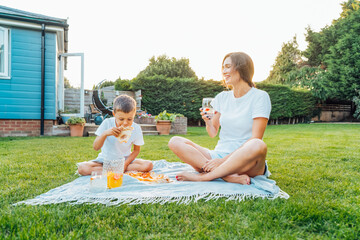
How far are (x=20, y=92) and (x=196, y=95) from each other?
843cm

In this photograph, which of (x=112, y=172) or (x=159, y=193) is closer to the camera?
(x=159, y=193)

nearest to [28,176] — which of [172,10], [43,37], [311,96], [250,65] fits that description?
[250,65]

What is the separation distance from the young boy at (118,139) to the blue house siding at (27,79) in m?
5.17

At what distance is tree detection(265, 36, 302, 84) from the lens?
2572 cm

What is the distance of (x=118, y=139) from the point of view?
7.57ft

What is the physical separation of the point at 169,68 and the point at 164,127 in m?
20.1

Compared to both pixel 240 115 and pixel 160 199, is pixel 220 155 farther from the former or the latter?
pixel 160 199

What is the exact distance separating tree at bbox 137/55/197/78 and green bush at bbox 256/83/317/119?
14.0 m

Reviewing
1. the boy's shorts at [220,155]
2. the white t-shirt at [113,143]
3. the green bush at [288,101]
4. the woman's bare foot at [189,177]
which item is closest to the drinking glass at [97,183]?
the white t-shirt at [113,143]

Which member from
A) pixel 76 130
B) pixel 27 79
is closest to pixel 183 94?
pixel 76 130

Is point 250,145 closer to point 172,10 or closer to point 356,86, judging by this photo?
point 172,10

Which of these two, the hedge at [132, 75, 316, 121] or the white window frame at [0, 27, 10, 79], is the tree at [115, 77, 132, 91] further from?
the white window frame at [0, 27, 10, 79]

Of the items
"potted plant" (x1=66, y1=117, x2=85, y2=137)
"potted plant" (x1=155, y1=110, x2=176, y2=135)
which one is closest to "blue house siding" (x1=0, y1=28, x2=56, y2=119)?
"potted plant" (x1=66, y1=117, x2=85, y2=137)

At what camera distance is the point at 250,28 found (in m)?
9.66
